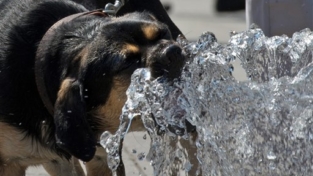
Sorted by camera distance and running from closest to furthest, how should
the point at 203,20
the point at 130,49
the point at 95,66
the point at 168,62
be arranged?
the point at 168,62 < the point at 130,49 < the point at 95,66 < the point at 203,20

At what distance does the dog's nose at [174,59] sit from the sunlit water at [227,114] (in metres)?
0.04

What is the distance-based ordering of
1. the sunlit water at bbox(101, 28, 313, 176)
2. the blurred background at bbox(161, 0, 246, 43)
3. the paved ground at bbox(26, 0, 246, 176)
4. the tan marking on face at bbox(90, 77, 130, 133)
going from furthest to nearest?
the blurred background at bbox(161, 0, 246, 43)
the paved ground at bbox(26, 0, 246, 176)
the tan marking on face at bbox(90, 77, 130, 133)
the sunlit water at bbox(101, 28, 313, 176)

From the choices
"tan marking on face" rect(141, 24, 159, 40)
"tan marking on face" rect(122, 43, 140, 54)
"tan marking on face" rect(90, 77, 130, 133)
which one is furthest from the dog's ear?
"tan marking on face" rect(141, 24, 159, 40)

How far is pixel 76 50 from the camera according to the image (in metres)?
4.73

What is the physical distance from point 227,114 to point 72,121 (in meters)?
0.83

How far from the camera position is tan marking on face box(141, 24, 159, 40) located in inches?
178

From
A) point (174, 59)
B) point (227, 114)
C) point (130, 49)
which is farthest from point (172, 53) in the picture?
point (227, 114)

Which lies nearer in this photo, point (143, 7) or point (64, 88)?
point (64, 88)

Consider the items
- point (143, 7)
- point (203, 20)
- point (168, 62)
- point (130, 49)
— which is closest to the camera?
point (168, 62)

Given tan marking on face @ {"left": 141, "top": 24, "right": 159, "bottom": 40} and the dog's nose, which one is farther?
tan marking on face @ {"left": 141, "top": 24, "right": 159, "bottom": 40}

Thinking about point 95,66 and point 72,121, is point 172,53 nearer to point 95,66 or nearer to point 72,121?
point 95,66

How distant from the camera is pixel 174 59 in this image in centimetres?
432

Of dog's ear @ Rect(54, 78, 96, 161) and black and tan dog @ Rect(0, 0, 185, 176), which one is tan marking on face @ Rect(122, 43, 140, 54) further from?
dog's ear @ Rect(54, 78, 96, 161)

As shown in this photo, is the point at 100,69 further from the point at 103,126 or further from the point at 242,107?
the point at 242,107
